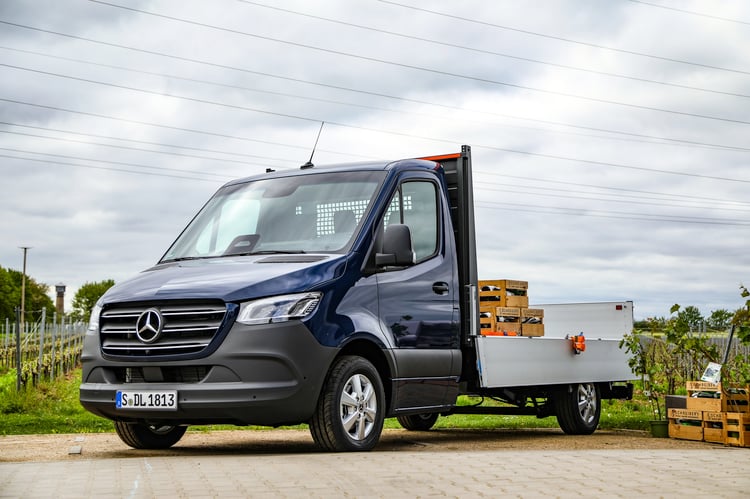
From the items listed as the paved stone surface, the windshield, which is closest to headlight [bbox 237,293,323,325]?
the windshield

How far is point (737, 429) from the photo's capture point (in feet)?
Result: 40.5

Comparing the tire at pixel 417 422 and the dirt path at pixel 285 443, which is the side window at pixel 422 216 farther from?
the tire at pixel 417 422

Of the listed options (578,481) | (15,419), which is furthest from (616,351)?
(15,419)

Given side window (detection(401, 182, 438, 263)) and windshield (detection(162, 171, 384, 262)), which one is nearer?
windshield (detection(162, 171, 384, 262))

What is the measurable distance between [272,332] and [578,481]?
2.63 m

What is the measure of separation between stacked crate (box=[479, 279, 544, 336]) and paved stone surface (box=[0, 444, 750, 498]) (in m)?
3.59

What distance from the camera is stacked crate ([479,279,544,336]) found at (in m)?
12.3

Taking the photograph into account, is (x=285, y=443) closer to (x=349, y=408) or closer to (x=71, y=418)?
(x=349, y=408)

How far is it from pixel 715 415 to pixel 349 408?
573cm

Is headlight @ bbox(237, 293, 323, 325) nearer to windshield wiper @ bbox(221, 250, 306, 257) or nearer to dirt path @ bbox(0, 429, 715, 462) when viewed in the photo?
windshield wiper @ bbox(221, 250, 306, 257)

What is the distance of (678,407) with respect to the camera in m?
13.4

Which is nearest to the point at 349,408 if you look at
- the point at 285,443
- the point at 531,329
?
the point at 285,443

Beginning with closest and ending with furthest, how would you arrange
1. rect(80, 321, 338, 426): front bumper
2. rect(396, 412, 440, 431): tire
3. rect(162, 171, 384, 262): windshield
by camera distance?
rect(80, 321, 338, 426): front bumper < rect(162, 171, 384, 262): windshield < rect(396, 412, 440, 431): tire

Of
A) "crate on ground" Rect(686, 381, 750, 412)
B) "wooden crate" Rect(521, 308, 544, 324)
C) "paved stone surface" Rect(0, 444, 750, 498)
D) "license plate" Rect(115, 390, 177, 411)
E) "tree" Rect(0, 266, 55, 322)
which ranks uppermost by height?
"tree" Rect(0, 266, 55, 322)
